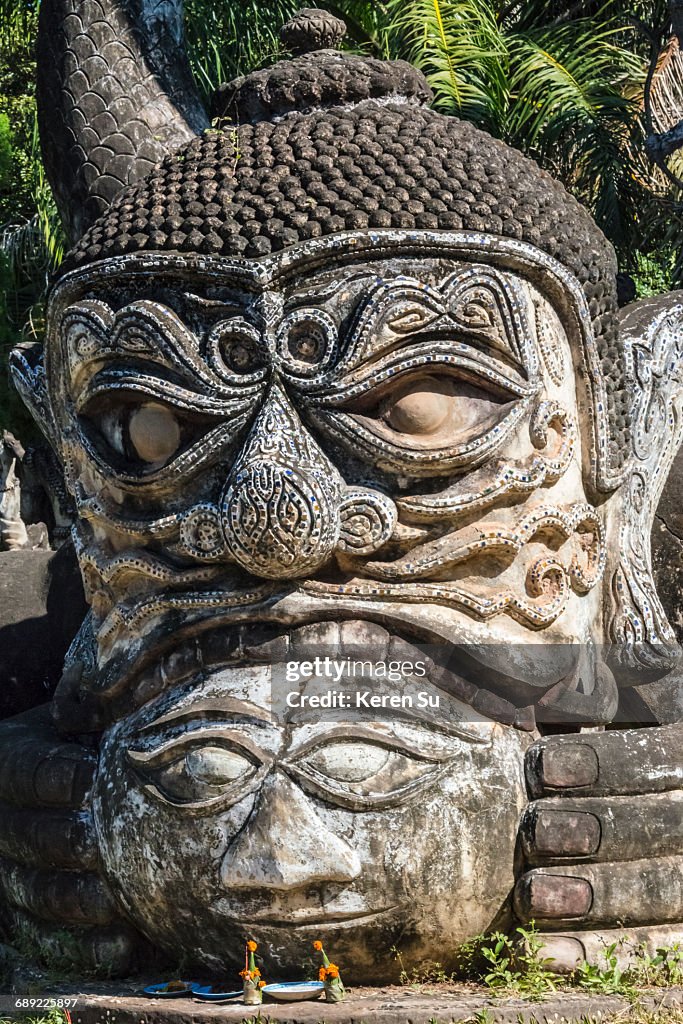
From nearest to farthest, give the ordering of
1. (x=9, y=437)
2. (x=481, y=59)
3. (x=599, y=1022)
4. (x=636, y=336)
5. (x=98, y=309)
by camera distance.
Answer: (x=599, y=1022) → (x=98, y=309) → (x=636, y=336) → (x=9, y=437) → (x=481, y=59)

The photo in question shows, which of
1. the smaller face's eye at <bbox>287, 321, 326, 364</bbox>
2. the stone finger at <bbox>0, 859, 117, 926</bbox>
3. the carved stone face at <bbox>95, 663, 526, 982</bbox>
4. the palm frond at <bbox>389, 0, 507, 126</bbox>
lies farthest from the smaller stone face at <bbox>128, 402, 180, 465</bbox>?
the palm frond at <bbox>389, 0, 507, 126</bbox>

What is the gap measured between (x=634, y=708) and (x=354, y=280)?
1572mm

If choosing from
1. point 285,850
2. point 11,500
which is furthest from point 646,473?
point 11,500

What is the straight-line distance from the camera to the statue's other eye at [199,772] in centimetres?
351

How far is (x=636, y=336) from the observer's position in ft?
14.6

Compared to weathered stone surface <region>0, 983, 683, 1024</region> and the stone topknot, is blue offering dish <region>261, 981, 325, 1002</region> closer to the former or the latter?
weathered stone surface <region>0, 983, 683, 1024</region>

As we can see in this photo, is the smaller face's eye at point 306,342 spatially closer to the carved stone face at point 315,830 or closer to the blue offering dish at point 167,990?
the carved stone face at point 315,830

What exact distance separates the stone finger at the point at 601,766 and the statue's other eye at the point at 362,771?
0.31 meters

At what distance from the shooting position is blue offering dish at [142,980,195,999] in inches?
139

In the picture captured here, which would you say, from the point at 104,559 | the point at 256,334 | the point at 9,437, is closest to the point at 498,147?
the point at 256,334

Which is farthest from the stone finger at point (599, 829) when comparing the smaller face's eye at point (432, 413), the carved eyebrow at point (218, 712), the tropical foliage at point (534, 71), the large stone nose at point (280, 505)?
the tropical foliage at point (534, 71)

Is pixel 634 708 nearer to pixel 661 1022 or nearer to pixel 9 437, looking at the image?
pixel 661 1022

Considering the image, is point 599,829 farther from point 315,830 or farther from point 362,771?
point 315,830

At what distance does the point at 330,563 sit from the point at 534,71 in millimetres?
8803
